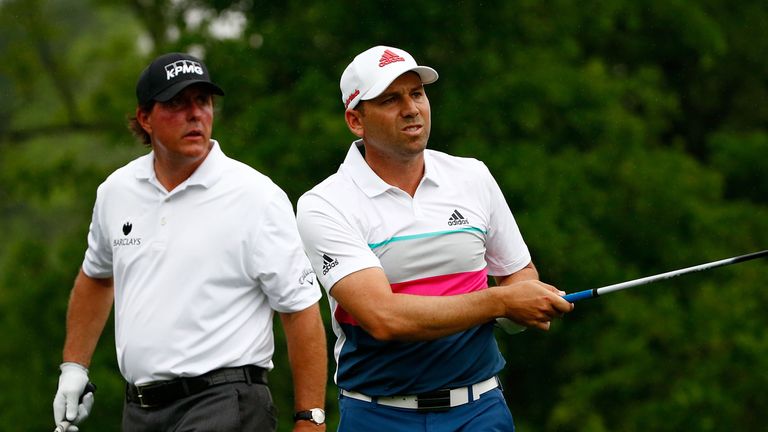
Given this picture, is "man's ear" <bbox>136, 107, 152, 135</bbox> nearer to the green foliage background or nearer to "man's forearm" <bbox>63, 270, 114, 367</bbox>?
"man's forearm" <bbox>63, 270, 114, 367</bbox>

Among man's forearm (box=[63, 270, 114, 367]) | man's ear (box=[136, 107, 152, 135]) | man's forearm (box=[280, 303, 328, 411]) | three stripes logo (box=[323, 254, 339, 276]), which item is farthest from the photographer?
man's forearm (box=[63, 270, 114, 367])

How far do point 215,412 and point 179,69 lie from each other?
1448mm

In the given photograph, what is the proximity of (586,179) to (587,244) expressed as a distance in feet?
4.40

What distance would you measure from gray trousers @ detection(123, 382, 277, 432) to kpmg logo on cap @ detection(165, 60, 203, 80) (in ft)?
4.35

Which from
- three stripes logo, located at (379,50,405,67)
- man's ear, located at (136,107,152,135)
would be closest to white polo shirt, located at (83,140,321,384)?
man's ear, located at (136,107,152,135)

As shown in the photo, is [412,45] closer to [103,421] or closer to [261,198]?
[103,421]

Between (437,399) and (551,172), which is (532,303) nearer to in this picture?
(437,399)

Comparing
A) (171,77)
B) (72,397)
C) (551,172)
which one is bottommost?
(72,397)

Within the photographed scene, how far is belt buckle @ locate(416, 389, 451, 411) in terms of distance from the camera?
5168 mm

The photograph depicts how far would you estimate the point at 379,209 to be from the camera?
17.1 ft

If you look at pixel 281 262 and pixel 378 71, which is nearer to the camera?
pixel 378 71

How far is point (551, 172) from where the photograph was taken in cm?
1694

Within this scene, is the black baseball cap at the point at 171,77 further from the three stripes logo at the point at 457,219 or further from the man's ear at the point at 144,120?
the three stripes logo at the point at 457,219

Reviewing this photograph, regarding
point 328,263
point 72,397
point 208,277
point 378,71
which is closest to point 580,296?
point 328,263
